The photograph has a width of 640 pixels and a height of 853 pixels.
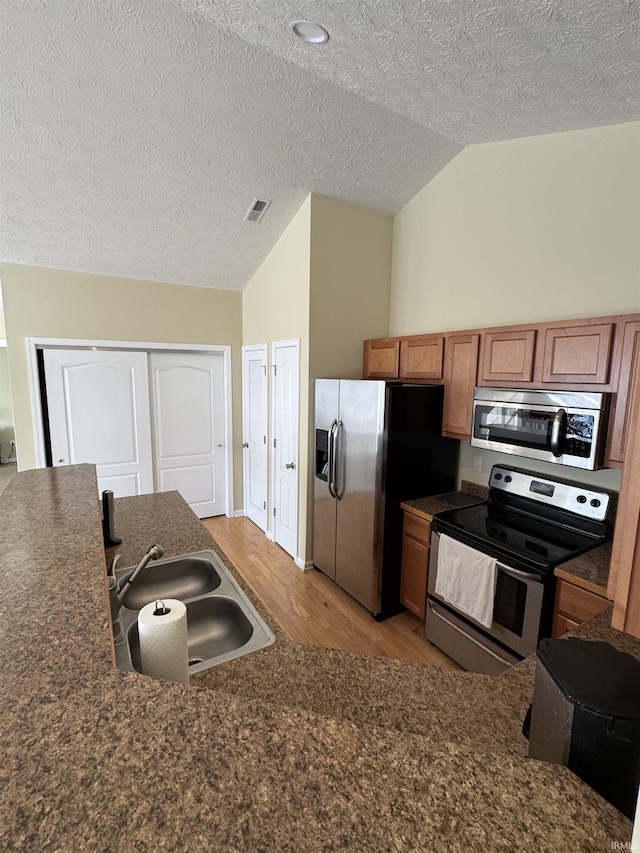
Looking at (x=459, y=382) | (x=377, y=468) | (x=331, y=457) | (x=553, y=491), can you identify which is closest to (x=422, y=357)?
(x=459, y=382)

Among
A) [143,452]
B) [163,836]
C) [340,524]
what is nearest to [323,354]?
[340,524]

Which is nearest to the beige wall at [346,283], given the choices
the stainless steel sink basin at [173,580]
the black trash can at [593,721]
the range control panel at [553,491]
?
the range control panel at [553,491]

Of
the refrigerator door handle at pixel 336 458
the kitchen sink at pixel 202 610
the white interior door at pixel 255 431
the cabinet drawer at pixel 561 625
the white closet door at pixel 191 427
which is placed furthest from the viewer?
the white closet door at pixel 191 427

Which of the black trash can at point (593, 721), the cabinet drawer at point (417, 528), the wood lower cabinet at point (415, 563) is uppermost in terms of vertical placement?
the black trash can at point (593, 721)

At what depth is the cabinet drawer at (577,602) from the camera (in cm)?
173

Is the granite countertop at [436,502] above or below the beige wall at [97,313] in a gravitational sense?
below

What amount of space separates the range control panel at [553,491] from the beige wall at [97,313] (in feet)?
10.3

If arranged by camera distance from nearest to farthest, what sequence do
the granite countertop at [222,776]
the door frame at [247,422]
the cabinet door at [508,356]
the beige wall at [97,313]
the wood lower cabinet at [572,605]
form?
the granite countertop at [222,776]
the wood lower cabinet at [572,605]
the cabinet door at [508,356]
the beige wall at [97,313]
the door frame at [247,422]

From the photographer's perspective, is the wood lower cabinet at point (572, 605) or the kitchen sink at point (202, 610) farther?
the wood lower cabinet at point (572, 605)

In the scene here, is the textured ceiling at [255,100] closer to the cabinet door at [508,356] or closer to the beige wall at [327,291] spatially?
the beige wall at [327,291]

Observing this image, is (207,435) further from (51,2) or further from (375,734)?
(375,734)

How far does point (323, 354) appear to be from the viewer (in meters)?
3.31

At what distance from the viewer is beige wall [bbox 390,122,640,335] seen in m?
2.11

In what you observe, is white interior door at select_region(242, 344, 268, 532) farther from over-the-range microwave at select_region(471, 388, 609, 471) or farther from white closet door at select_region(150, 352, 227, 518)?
over-the-range microwave at select_region(471, 388, 609, 471)
